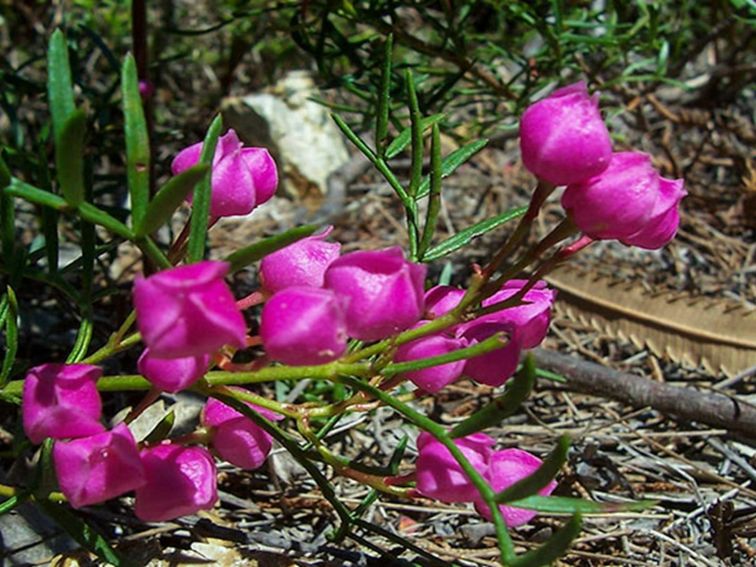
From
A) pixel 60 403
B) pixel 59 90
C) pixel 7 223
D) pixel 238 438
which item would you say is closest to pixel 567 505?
pixel 238 438

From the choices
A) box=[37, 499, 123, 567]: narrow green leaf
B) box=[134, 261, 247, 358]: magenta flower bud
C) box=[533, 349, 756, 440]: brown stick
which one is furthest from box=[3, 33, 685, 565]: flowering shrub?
box=[533, 349, 756, 440]: brown stick

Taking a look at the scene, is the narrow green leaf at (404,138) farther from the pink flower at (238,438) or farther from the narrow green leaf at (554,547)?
the narrow green leaf at (554,547)

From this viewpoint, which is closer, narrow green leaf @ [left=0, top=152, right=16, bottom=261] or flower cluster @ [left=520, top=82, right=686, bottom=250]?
flower cluster @ [left=520, top=82, right=686, bottom=250]

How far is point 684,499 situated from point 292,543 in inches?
24.7

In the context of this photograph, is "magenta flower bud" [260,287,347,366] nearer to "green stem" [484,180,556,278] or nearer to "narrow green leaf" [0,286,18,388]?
"green stem" [484,180,556,278]

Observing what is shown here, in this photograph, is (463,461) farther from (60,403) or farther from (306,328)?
(60,403)

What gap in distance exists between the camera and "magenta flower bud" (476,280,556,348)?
950 millimetres

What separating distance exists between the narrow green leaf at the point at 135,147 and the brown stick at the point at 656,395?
1.08 m

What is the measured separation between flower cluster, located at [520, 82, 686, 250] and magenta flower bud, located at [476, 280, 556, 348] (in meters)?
0.09

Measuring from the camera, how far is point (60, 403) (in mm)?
855

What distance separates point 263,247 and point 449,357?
202 millimetres

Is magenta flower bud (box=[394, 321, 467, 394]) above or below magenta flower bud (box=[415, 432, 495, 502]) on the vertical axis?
above

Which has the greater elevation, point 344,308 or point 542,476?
point 344,308

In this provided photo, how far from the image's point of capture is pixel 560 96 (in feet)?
2.76
